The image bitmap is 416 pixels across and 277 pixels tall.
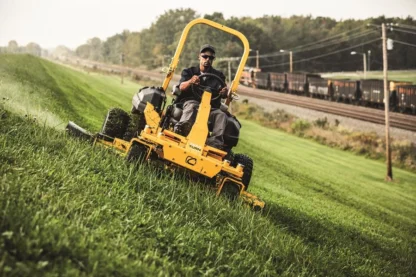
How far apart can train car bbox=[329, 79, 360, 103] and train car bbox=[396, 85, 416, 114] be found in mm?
5544

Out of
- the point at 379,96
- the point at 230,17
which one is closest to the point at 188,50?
the point at 230,17

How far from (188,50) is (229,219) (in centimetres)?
8509

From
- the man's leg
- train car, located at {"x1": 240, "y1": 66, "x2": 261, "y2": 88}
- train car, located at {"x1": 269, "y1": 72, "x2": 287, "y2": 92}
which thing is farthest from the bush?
the man's leg

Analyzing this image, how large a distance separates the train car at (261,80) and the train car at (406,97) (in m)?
22.3

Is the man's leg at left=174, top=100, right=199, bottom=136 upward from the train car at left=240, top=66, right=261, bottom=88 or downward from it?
downward

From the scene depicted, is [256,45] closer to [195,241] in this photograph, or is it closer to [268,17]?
[268,17]

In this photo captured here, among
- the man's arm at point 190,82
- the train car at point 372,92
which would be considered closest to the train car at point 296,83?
the train car at point 372,92

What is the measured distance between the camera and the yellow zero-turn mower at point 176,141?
216 inches

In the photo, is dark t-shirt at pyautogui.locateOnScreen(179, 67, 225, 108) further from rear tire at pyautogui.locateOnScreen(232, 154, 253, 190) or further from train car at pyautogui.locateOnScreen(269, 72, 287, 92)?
train car at pyautogui.locateOnScreen(269, 72, 287, 92)

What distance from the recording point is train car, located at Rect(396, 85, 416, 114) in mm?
33969

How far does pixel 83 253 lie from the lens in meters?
3.06

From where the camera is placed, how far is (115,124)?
7121 mm

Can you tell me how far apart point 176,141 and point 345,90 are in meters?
39.6

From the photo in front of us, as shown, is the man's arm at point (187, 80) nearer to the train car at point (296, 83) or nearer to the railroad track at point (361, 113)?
the railroad track at point (361, 113)
